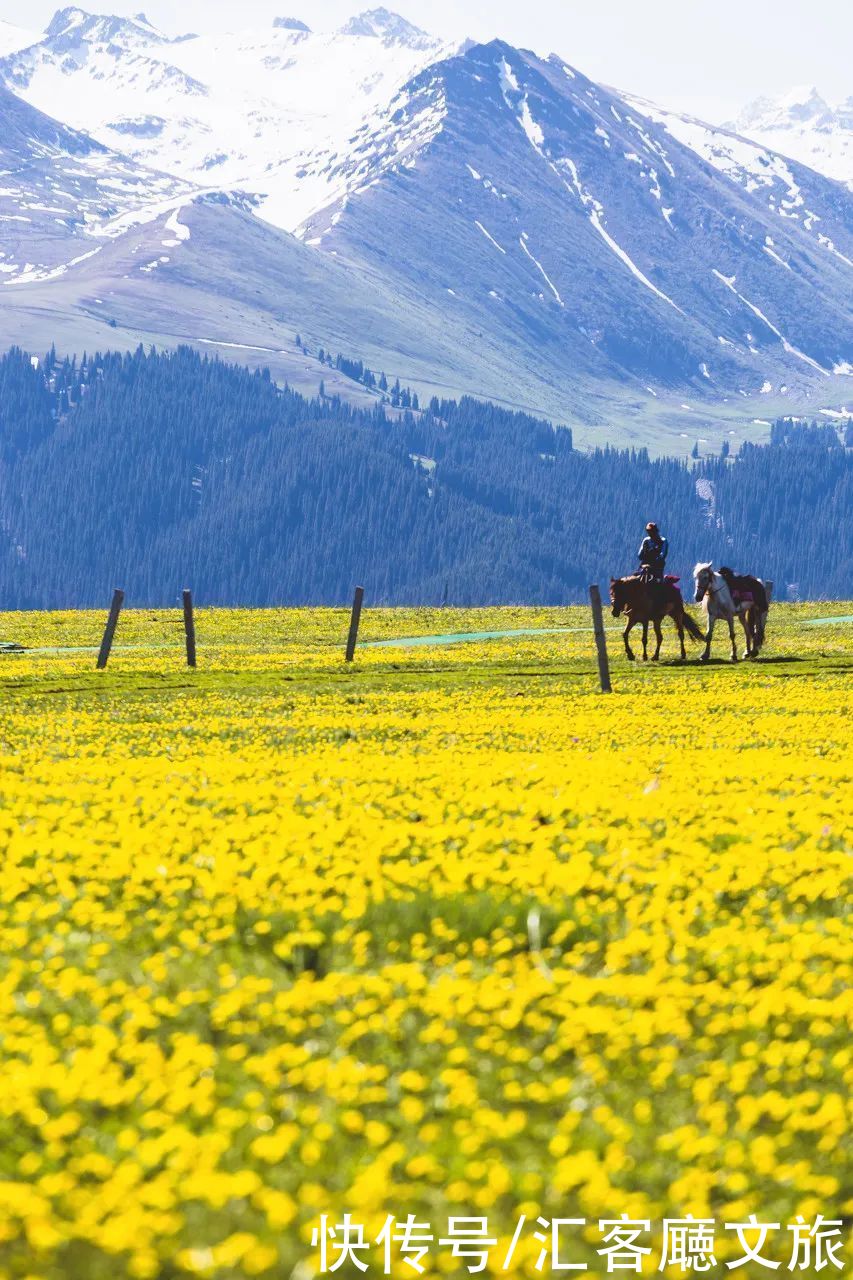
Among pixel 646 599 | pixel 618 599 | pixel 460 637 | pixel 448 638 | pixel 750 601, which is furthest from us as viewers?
pixel 460 637

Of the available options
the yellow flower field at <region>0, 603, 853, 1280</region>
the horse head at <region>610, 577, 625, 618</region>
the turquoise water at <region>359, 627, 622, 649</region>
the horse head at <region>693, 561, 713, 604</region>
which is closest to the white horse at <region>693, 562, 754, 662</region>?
the horse head at <region>693, 561, 713, 604</region>

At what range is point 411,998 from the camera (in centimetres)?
1116

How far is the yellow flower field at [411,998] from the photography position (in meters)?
7.91

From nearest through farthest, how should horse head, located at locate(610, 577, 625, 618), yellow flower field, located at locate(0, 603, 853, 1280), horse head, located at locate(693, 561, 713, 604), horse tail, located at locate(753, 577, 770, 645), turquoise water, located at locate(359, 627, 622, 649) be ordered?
yellow flower field, located at locate(0, 603, 853, 1280)
horse head, located at locate(693, 561, 713, 604)
horse head, located at locate(610, 577, 625, 618)
horse tail, located at locate(753, 577, 770, 645)
turquoise water, located at locate(359, 627, 622, 649)

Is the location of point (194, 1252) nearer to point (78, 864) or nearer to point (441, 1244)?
point (441, 1244)

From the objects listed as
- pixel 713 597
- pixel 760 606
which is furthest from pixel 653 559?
pixel 760 606

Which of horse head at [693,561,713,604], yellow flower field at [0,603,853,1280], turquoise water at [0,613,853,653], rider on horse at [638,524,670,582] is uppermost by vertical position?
rider on horse at [638,524,670,582]

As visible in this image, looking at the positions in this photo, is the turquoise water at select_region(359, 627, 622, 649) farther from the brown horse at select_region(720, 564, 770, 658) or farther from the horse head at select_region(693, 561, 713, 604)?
the horse head at select_region(693, 561, 713, 604)

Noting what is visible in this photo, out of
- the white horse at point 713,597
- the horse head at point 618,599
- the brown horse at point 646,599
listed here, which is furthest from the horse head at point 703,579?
the horse head at point 618,599

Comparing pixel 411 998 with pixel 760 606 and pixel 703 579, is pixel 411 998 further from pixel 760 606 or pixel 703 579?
pixel 760 606

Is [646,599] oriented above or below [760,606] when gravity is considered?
above

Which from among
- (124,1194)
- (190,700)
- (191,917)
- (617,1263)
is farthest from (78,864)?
(190,700)

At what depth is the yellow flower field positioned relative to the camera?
7914 mm

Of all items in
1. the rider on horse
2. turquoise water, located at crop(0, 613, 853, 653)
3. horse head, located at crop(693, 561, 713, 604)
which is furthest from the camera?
turquoise water, located at crop(0, 613, 853, 653)
